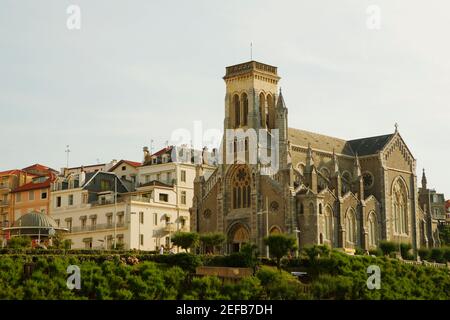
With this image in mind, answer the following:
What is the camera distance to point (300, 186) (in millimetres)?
87188

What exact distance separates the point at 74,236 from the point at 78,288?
47.4m

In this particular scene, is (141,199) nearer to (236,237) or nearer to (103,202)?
(103,202)

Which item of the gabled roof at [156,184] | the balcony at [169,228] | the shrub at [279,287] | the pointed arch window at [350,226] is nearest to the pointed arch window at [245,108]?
the gabled roof at [156,184]

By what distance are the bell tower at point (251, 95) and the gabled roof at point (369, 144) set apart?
14197mm

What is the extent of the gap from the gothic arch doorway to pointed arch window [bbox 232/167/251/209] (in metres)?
2.31

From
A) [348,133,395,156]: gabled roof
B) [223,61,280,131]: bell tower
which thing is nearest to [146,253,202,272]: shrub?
[223,61,280,131]: bell tower

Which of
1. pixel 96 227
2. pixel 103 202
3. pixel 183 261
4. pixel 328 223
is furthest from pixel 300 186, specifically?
pixel 183 261

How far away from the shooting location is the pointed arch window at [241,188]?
90.1 meters

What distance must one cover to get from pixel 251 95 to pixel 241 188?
10.1 m

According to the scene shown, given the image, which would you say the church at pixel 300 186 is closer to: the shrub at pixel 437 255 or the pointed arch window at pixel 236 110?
the pointed arch window at pixel 236 110
